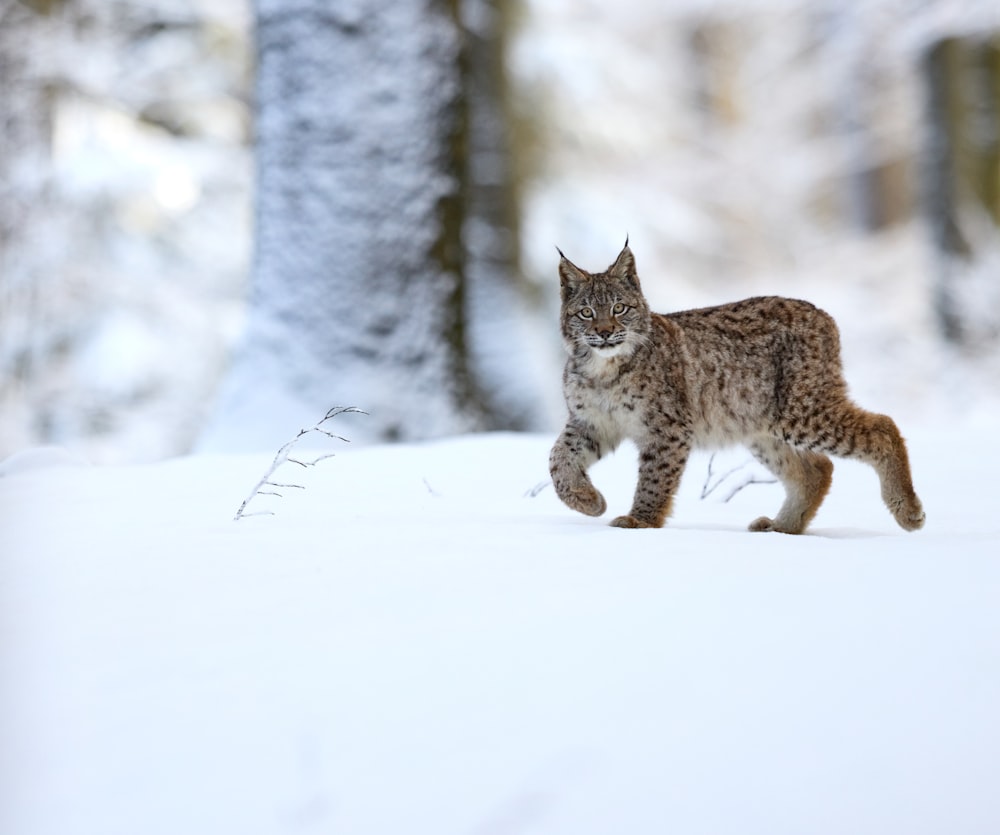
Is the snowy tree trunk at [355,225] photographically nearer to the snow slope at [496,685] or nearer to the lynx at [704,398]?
the lynx at [704,398]

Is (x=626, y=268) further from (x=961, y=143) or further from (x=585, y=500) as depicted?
(x=961, y=143)

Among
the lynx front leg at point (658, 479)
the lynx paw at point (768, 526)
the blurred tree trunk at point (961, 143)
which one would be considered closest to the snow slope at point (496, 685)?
the lynx front leg at point (658, 479)

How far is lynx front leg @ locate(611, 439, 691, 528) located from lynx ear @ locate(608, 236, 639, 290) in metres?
0.54

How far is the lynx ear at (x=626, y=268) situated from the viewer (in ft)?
12.4

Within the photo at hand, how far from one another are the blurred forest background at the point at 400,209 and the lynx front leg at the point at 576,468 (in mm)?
2095

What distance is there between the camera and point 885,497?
362 cm

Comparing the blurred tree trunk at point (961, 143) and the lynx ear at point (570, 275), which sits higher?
the blurred tree trunk at point (961, 143)

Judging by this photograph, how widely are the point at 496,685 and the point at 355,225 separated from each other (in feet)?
13.4

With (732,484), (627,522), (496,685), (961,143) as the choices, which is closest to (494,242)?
(732,484)

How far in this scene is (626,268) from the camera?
3814 millimetres

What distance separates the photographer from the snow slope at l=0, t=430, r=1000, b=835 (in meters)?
1.73

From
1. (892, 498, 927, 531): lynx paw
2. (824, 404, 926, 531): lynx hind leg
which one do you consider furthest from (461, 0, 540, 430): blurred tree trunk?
(892, 498, 927, 531): lynx paw

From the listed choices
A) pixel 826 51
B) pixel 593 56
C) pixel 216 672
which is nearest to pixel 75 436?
pixel 593 56

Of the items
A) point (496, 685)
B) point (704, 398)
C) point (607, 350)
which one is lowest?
point (496, 685)
